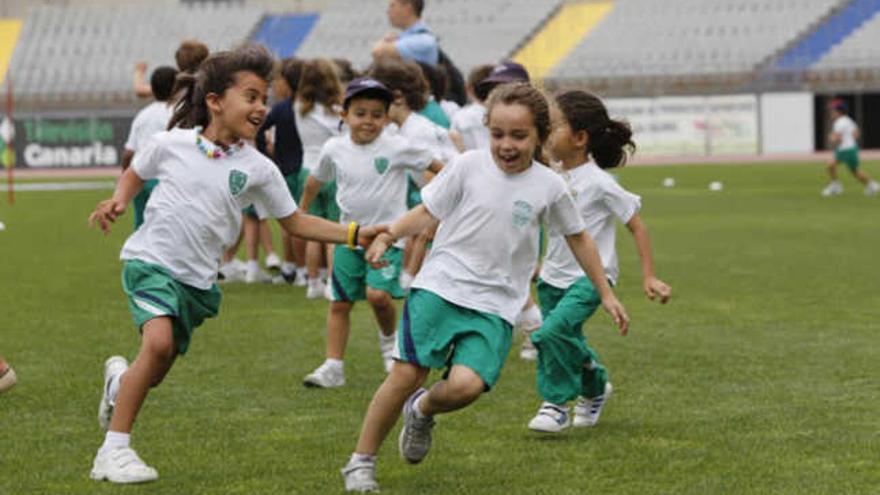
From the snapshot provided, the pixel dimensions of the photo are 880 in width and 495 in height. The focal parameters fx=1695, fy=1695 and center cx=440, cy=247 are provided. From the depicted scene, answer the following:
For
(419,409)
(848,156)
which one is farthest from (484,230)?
(848,156)

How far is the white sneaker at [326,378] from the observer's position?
876 centimetres

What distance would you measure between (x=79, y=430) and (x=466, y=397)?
→ 225 cm

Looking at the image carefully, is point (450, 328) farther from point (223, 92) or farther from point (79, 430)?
point (79, 430)

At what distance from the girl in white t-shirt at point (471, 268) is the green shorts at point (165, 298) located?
897 millimetres

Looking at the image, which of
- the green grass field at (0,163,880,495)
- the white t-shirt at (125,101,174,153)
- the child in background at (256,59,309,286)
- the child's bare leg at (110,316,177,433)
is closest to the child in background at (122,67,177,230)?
the white t-shirt at (125,101,174,153)

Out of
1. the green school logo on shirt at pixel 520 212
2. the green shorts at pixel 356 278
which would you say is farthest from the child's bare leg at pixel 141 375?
the green shorts at pixel 356 278

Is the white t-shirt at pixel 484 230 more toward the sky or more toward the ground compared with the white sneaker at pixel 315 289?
more toward the sky

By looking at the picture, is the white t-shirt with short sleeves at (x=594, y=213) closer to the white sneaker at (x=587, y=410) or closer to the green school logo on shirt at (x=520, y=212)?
the white sneaker at (x=587, y=410)

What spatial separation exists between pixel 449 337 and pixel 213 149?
4.02 ft

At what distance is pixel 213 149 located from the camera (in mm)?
6508

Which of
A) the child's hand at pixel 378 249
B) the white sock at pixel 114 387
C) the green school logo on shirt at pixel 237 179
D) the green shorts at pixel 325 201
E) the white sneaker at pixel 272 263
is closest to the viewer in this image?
the child's hand at pixel 378 249

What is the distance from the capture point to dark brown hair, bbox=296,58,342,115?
42.2 feet

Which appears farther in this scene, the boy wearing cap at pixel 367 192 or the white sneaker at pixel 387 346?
the white sneaker at pixel 387 346

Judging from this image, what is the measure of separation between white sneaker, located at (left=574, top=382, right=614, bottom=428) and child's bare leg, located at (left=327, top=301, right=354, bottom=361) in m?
1.73
